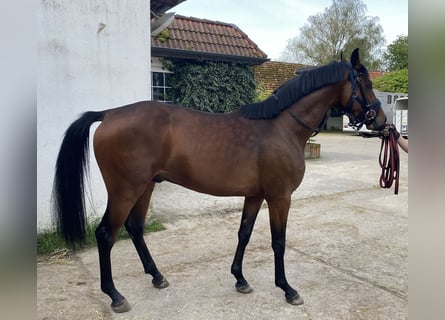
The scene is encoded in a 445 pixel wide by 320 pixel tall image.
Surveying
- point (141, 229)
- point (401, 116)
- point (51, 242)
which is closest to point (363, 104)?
point (141, 229)

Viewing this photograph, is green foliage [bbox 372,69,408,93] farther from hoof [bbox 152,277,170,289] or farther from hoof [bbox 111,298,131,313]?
hoof [bbox 111,298,131,313]

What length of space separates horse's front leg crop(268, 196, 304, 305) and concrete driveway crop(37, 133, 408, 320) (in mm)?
77

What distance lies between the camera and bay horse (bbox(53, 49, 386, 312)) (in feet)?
7.87

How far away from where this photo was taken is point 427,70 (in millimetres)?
656

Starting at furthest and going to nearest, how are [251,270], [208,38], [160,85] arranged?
[208,38] < [160,85] < [251,270]

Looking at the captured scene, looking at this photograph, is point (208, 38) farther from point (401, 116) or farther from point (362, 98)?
point (401, 116)

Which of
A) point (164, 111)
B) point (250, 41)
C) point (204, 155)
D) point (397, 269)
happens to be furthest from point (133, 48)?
point (250, 41)

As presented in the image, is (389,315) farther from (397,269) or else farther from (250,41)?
(250,41)

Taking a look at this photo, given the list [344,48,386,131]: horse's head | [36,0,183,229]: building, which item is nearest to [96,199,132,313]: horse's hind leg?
[36,0,183,229]: building

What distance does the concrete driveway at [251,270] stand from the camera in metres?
2.42

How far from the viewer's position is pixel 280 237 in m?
2.60

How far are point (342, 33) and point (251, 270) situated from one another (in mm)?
25206

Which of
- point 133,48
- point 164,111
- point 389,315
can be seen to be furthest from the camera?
point 133,48

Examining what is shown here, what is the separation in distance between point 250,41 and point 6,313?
28.2 feet
